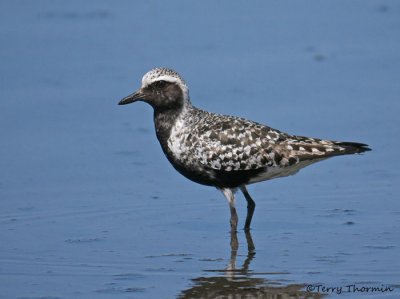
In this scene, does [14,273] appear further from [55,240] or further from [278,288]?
[278,288]

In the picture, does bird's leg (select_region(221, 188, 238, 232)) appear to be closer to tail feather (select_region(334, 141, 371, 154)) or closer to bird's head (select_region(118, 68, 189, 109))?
bird's head (select_region(118, 68, 189, 109))

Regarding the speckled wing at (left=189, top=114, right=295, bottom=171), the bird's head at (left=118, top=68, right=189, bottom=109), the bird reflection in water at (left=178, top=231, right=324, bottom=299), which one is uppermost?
the bird's head at (left=118, top=68, right=189, bottom=109)

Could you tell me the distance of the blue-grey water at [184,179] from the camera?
12.4 m

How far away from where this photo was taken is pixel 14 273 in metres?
12.4

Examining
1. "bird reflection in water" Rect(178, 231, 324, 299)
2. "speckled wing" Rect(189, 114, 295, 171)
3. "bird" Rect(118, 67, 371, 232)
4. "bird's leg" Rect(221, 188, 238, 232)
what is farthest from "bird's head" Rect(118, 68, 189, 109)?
"bird reflection in water" Rect(178, 231, 324, 299)

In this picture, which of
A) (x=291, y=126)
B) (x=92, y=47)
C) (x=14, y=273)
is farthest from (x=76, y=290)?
(x=92, y=47)

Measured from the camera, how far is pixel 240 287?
12016mm

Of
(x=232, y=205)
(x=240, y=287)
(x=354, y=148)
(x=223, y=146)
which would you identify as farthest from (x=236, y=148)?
(x=240, y=287)

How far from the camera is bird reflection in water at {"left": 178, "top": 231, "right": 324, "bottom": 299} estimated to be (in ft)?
38.5

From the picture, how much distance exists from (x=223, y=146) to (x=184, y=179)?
2.13 m

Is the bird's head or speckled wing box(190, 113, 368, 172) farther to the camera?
the bird's head

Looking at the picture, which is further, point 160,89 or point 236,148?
point 160,89

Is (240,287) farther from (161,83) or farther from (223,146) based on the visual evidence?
(161,83)

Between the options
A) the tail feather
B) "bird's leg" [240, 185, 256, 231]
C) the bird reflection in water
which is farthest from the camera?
"bird's leg" [240, 185, 256, 231]
